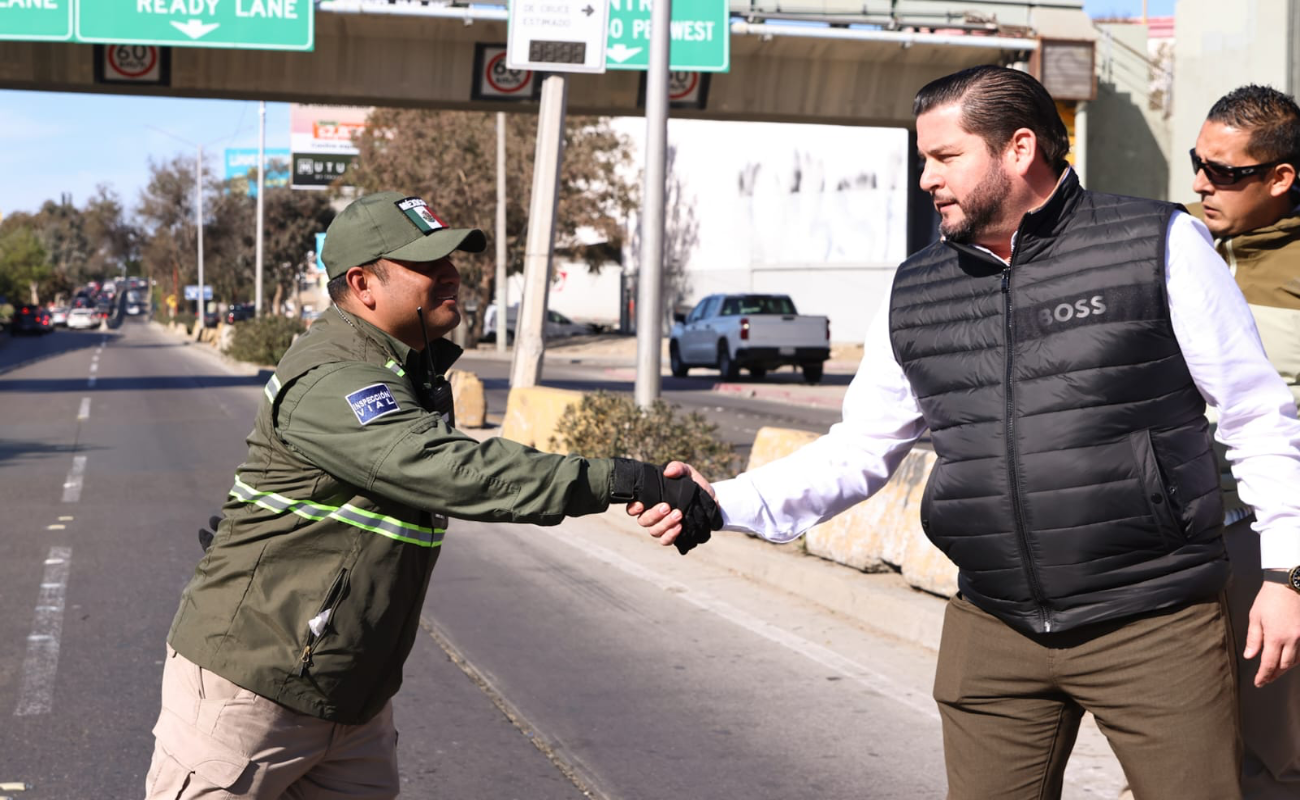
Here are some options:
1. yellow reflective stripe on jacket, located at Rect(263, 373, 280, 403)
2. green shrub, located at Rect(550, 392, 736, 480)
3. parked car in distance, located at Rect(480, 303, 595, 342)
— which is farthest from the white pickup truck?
parked car in distance, located at Rect(480, 303, 595, 342)

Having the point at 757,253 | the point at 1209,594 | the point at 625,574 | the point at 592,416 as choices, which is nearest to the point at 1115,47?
the point at 592,416

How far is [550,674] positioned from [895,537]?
7.33 ft

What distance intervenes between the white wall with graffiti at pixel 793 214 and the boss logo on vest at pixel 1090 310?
138ft

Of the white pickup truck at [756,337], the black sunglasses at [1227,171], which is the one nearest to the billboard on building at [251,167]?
the white pickup truck at [756,337]

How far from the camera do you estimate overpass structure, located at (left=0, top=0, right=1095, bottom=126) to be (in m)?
22.4

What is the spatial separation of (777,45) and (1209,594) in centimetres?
2147

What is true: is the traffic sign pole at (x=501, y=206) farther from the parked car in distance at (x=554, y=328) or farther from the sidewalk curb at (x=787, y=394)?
the sidewalk curb at (x=787, y=394)

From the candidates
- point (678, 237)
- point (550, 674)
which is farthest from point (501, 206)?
point (550, 674)

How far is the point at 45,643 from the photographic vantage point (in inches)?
283

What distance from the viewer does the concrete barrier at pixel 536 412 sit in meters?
13.4

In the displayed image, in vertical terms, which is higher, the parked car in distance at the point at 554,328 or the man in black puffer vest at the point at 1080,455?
the man in black puffer vest at the point at 1080,455

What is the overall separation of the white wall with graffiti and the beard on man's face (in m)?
42.0

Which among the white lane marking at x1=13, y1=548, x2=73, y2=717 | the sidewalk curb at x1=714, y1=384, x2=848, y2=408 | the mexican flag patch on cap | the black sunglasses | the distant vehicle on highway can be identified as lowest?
the distant vehicle on highway

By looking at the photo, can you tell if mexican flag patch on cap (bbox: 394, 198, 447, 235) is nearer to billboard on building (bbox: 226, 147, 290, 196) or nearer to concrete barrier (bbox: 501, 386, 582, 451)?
concrete barrier (bbox: 501, 386, 582, 451)
